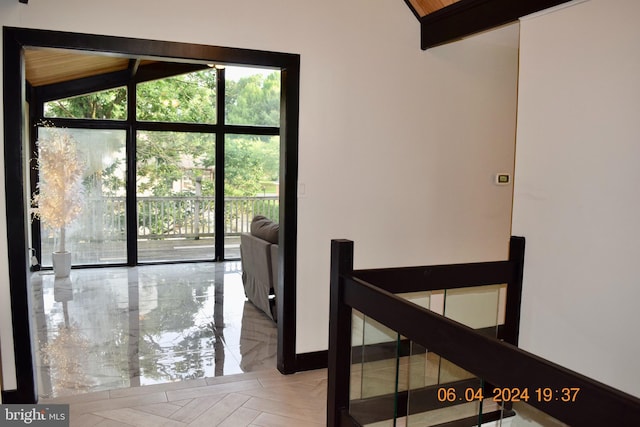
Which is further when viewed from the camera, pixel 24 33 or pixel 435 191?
pixel 435 191

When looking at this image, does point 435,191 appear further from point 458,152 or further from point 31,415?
point 31,415

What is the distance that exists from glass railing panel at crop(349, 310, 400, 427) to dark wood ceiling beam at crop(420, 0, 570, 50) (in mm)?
2080

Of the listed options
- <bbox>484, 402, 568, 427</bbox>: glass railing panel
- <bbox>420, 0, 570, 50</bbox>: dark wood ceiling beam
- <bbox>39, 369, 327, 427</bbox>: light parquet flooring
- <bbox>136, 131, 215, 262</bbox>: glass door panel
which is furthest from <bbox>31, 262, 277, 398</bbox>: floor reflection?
<bbox>420, 0, 570, 50</bbox>: dark wood ceiling beam

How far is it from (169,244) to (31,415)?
493cm

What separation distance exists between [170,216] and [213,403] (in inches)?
194

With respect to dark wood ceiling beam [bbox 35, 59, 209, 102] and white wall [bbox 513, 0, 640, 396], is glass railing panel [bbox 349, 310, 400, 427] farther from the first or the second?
dark wood ceiling beam [bbox 35, 59, 209, 102]

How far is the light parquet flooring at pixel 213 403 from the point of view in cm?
263

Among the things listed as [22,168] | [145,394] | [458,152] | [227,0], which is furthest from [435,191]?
[22,168]

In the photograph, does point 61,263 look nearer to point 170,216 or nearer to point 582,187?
point 170,216

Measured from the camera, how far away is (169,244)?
291 inches

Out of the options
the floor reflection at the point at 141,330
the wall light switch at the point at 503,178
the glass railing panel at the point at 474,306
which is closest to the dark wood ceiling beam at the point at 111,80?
the floor reflection at the point at 141,330

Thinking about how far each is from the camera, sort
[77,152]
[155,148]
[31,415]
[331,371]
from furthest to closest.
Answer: [155,148] < [77,152] < [31,415] < [331,371]

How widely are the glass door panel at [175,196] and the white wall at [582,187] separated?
5.58m

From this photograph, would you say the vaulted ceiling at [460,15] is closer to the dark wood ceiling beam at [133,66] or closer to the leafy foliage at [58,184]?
the dark wood ceiling beam at [133,66]
